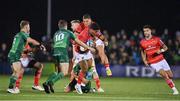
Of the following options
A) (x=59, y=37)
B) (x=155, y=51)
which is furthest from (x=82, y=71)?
(x=155, y=51)

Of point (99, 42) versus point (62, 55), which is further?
point (99, 42)

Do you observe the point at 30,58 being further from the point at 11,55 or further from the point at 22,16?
the point at 22,16

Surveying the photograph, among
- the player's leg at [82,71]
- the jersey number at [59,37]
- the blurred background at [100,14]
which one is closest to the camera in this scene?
the jersey number at [59,37]

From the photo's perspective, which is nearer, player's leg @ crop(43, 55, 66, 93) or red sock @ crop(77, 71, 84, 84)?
player's leg @ crop(43, 55, 66, 93)

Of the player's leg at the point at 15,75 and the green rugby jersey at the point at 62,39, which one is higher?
the green rugby jersey at the point at 62,39

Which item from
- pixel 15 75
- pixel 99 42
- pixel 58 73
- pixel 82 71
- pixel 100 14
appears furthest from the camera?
pixel 100 14

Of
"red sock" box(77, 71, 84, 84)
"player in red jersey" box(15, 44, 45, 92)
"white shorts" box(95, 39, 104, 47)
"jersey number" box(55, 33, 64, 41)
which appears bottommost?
"red sock" box(77, 71, 84, 84)

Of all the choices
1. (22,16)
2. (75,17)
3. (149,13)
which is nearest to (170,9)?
(149,13)

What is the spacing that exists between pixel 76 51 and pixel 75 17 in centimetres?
2026

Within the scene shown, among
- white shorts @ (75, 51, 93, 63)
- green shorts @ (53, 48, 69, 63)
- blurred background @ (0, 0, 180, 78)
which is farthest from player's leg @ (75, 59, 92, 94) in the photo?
blurred background @ (0, 0, 180, 78)

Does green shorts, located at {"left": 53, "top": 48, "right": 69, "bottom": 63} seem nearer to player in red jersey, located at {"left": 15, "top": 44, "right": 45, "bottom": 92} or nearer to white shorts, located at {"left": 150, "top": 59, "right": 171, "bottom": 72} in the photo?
player in red jersey, located at {"left": 15, "top": 44, "right": 45, "bottom": 92}

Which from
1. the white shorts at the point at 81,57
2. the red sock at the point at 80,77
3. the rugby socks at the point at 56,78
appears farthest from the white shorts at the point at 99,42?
the rugby socks at the point at 56,78

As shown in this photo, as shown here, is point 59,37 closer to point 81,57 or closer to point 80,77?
point 81,57

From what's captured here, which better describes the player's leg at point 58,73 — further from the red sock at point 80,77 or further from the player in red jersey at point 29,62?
the player in red jersey at point 29,62
